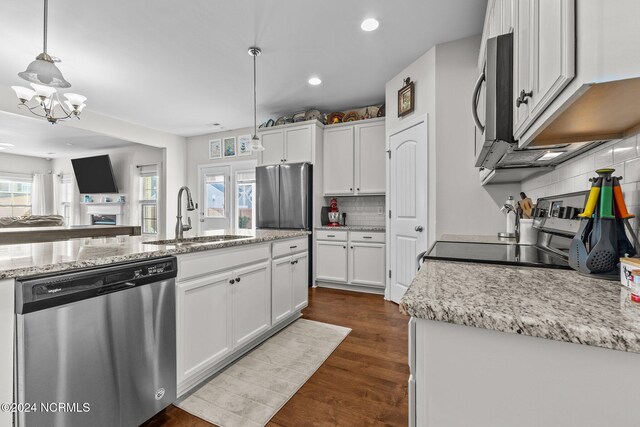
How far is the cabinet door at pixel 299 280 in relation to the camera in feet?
8.82

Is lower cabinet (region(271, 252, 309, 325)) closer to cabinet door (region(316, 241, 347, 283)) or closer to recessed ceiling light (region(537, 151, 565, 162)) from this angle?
cabinet door (region(316, 241, 347, 283))

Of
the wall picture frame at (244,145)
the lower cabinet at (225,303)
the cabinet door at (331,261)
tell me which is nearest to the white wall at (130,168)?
the wall picture frame at (244,145)

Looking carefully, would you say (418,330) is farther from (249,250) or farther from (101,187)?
(101,187)

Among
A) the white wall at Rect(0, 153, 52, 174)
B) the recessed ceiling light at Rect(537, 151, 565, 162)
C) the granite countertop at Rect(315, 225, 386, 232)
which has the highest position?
the white wall at Rect(0, 153, 52, 174)

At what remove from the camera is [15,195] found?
7152mm

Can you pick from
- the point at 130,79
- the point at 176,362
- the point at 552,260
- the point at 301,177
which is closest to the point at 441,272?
the point at 552,260

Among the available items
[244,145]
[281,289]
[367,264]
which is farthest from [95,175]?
→ [367,264]

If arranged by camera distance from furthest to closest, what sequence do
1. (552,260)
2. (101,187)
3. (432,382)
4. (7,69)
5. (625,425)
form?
(101,187), (7,69), (552,260), (432,382), (625,425)

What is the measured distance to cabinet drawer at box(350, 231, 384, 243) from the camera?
3.76m

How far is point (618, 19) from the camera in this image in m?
0.53

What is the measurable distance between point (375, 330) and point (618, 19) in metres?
2.52

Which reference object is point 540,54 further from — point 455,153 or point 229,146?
point 229,146

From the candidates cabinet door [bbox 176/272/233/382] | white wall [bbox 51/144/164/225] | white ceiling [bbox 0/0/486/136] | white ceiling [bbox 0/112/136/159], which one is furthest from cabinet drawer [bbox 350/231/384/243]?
white ceiling [bbox 0/112/136/159]

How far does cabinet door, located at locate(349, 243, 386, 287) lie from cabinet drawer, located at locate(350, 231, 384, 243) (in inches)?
2.2
